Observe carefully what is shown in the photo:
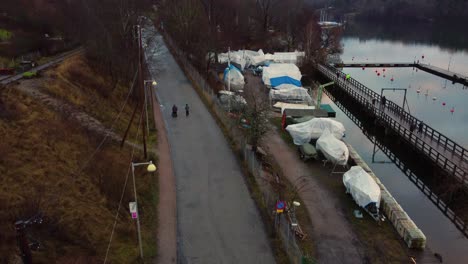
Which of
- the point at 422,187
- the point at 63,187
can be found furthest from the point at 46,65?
the point at 422,187

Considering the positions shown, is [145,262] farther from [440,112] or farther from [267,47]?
[267,47]

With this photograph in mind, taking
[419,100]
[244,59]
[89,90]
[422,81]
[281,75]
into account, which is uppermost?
[244,59]

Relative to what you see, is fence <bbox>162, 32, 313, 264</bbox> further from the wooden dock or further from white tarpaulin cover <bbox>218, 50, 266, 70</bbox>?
the wooden dock

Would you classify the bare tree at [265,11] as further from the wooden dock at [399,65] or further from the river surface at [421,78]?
the wooden dock at [399,65]

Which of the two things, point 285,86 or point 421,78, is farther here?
point 421,78

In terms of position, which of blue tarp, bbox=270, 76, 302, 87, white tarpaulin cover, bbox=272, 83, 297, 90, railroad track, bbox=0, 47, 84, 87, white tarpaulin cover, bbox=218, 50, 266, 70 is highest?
railroad track, bbox=0, 47, 84, 87

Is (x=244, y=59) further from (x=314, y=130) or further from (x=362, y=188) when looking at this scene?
(x=362, y=188)

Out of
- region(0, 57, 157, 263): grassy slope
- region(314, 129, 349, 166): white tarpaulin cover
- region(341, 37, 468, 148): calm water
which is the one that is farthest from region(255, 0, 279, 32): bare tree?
region(0, 57, 157, 263): grassy slope

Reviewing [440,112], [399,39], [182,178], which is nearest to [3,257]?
[182,178]
